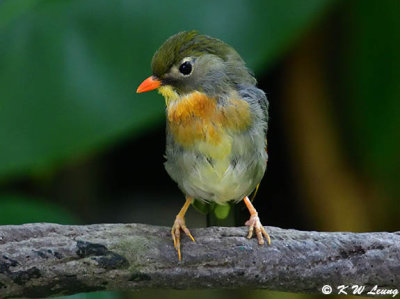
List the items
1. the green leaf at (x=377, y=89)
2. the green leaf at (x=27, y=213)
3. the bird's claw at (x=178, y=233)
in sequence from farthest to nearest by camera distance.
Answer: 1. the green leaf at (x=377, y=89)
2. the green leaf at (x=27, y=213)
3. the bird's claw at (x=178, y=233)

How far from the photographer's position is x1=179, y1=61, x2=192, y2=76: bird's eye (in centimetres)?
296

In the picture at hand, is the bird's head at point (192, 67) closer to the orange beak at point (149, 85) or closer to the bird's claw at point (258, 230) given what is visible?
the orange beak at point (149, 85)

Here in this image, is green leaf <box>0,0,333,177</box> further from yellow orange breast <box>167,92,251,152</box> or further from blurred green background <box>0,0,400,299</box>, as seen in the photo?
yellow orange breast <box>167,92,251,152</box>

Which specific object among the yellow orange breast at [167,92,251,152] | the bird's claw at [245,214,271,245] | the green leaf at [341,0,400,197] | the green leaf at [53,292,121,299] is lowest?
the green leaf at [53,292,121,299]

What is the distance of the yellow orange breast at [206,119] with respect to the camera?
2.96 meters

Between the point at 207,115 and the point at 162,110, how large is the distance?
55 centimetres

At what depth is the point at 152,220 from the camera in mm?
5184

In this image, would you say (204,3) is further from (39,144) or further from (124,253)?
(124,253)

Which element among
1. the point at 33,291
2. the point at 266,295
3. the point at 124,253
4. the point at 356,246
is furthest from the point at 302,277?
the point at 266,295

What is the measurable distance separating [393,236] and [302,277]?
40 cm

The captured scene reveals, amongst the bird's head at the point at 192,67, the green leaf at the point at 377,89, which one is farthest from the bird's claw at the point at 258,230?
the green leaf at the point at 377,89

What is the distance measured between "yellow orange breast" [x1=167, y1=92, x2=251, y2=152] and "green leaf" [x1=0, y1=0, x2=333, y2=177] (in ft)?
1.76

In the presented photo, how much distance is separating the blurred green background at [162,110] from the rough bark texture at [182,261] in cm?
78

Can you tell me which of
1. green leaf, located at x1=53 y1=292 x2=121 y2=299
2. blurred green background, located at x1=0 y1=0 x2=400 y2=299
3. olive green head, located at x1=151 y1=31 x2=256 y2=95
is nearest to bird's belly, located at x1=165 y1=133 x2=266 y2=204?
olive green head, located at x1=151 y1=31 x2=256 y2=95
